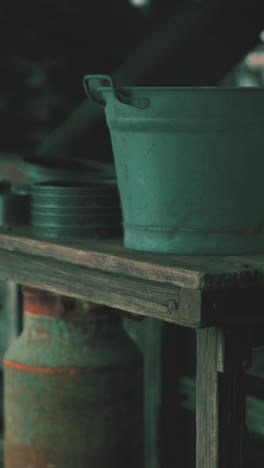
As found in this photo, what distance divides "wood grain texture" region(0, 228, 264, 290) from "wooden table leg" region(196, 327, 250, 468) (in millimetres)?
127

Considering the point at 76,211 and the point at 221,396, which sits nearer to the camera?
the point at 221,396

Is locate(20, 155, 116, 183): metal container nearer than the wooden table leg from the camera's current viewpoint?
No

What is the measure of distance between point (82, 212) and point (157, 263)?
52 cm

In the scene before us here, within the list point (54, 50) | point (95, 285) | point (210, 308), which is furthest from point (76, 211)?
point (54, 50)

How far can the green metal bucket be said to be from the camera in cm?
200

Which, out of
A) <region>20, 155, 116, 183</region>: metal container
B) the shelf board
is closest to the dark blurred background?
<region>20, 155, 116, 183</region>: metal container

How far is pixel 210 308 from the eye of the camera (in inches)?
72.8

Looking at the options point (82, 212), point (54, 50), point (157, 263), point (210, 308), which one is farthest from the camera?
point (54, 50)

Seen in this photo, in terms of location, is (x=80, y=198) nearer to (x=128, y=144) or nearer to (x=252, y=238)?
(x=128, y=144)

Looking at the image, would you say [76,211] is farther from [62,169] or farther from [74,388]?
[74,388]

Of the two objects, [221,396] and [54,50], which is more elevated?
[54,50]

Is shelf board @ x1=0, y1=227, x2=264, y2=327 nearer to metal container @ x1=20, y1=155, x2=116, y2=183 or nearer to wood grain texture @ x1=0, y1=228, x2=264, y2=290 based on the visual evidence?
wood grain texture @ x1=0, y1=228, x2=264, y2=290

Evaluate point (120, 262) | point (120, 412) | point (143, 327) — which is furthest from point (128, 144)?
point (143, 327)

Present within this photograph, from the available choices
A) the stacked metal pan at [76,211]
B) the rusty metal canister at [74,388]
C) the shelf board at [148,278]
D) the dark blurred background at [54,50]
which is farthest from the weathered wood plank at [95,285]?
the dark blurred background at [54,50]
